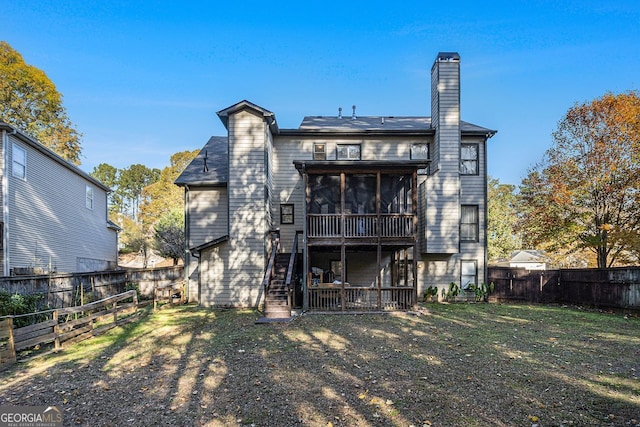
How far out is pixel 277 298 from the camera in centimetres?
1397

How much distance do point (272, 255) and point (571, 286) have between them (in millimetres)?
13443

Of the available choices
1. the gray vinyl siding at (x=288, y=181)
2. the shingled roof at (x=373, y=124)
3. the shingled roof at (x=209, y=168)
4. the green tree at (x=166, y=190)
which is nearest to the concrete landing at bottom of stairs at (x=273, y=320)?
the gray vinyl siding at (x=288, y=181)

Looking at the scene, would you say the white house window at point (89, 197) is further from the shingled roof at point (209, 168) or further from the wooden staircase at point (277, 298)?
the wooden staircase at point (277, 298)

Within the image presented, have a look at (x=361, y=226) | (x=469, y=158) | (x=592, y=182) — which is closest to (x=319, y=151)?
(x=361, y=226)

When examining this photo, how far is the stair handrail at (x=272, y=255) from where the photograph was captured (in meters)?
14.3

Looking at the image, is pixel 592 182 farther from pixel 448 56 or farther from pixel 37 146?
pixel 37 146

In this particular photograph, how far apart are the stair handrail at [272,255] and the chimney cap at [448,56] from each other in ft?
35.2

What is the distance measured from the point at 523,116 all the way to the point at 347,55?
479 inches

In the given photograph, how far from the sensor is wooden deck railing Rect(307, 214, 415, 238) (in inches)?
586

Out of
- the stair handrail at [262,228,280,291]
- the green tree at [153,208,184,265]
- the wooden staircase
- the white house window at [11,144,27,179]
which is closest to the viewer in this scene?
the wooden staircase

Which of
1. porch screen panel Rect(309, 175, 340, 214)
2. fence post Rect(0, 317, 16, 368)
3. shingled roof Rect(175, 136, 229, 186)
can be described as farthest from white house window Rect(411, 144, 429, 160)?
fence post Rect(0, 317, 16, 368)

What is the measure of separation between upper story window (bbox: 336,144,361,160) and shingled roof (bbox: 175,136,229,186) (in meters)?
5.44

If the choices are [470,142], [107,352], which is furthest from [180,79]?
[107,352]

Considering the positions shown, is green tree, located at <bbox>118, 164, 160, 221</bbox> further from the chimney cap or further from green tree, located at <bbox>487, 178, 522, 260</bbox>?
the chimney cap
